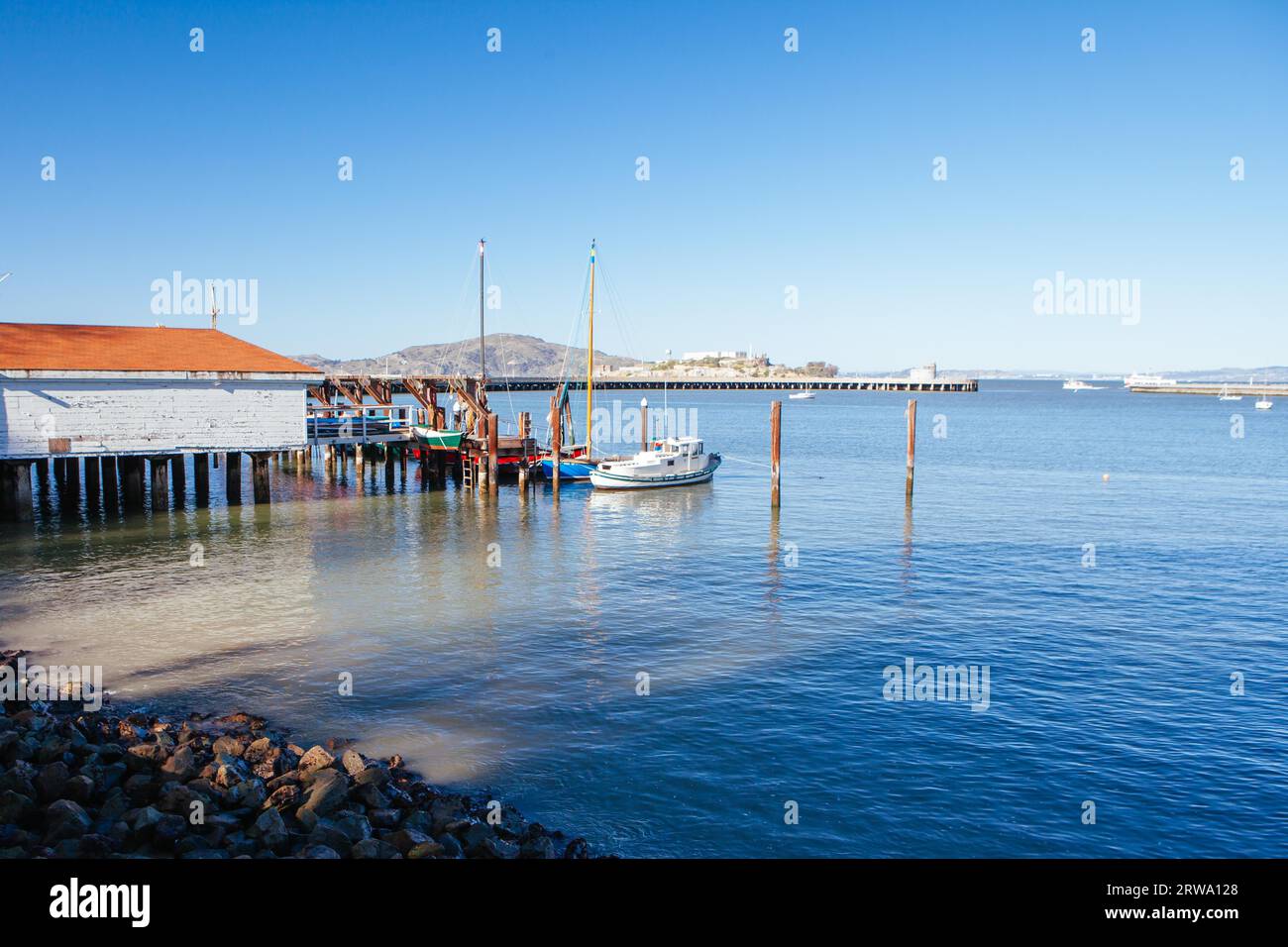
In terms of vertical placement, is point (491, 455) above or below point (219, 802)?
above

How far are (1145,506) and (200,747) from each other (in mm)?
49723

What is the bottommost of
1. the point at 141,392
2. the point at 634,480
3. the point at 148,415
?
the point at 634,480

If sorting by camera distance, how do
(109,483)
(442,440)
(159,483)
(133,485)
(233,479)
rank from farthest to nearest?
(442,440)
(109,483)
(233,479)
(159,483)
(133,485)

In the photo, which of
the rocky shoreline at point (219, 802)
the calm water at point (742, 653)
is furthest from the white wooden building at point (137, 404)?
the rocky shoreline at point (219, 802)

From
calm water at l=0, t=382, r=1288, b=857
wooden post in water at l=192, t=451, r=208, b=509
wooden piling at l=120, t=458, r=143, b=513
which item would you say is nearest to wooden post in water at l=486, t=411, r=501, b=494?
calm water at l=0, t=382, r=1288, b=857

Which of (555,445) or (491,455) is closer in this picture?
(491,455)

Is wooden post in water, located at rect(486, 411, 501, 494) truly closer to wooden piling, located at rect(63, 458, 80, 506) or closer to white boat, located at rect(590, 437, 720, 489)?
white boat, located at rect(590, 437, 720, 489)

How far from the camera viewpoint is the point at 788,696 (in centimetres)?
1981

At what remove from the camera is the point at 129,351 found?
41281mm

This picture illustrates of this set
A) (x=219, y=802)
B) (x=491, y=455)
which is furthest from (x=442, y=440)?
(x=219, y=802)

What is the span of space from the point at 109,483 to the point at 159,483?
6736mm

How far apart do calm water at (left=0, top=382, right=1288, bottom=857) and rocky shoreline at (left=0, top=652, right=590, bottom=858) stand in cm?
149

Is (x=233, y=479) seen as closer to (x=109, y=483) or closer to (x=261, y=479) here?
(x=261, y=479)
